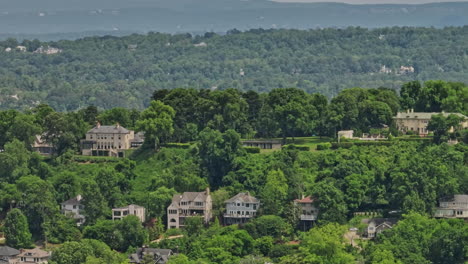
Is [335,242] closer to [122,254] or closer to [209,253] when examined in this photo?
[209,253]

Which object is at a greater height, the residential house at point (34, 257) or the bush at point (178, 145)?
the bush at point (178, 145)

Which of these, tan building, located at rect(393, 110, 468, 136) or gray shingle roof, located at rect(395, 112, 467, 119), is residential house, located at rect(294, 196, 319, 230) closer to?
tan building, located at rect(393, 110, 468, 136)

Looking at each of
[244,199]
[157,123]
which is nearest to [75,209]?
[244,199]

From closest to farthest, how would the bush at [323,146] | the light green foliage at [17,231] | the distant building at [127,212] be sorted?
the light green foliage at [17,231], the distant building at [127,212], the bush at [323,146]

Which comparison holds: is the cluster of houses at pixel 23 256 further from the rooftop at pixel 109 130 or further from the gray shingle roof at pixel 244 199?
the rooftop at pixel 109 130

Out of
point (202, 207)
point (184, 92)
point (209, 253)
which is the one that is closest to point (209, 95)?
point (184, 92)

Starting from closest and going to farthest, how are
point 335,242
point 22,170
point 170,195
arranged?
point 335,242, point 170,195, point 22,170

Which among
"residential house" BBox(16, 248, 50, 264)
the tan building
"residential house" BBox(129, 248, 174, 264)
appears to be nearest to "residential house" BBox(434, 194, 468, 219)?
the tan building

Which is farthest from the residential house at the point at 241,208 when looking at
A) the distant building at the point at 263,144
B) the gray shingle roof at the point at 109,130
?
the gray shingle roof at the point at 109,130
